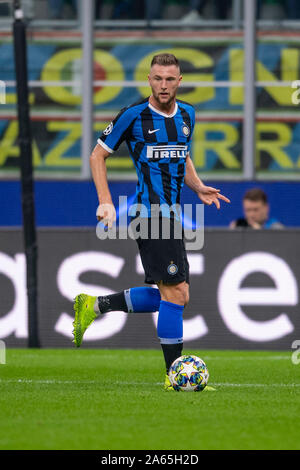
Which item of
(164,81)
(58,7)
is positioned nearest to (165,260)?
(164,81)

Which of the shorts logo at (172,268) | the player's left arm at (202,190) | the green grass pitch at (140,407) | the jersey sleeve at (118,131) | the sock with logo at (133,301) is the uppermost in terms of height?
the jersey sleeve at (118,131)

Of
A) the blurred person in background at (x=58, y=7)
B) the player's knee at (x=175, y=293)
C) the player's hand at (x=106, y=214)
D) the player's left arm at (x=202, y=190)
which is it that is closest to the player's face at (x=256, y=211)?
the player's left arm at (x=202, y=190)

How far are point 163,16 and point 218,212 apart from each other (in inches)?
118

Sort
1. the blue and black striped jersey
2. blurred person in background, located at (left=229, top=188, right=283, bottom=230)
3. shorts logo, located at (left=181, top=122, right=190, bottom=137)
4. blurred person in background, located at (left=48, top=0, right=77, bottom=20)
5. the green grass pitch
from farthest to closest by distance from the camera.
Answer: blurred person in background, located at (left=48, top=0, right=77, bottom=20) < blurred person in background, located at (left=229, top=188, right=283, bottom=230) < shorts logo, located at (left=181, top=122, right=190, bottom=137) < the blue and black striped jersey < the green grass pitch

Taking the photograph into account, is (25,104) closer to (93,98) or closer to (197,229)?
(197,229)

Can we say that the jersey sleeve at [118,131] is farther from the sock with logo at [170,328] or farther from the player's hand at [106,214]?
the sock with logo at [170,328]

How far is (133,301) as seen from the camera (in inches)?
279

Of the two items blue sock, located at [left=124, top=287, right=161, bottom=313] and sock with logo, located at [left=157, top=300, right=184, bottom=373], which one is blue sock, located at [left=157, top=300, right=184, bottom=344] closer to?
sock with logo, located at [left=157, top=300, right=184, bottom=373]

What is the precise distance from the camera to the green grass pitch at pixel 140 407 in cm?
484

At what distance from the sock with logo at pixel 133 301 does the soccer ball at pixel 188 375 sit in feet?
1.72

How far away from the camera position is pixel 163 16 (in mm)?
16750

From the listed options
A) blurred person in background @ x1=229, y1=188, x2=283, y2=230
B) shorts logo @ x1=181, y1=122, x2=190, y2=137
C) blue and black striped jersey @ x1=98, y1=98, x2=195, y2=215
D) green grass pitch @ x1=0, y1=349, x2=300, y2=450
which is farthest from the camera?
blurred person in background @ x1=229, y1=188, x2=283, y2=230

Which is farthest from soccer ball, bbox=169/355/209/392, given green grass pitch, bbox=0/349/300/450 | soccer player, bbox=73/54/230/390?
soccer player, bbox=73/54/230/390

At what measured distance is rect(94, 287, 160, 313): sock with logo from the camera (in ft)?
23.3
